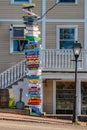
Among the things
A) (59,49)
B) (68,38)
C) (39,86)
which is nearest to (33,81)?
(39,86)

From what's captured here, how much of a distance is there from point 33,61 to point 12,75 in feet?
7.35

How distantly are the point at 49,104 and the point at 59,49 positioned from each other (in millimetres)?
3355

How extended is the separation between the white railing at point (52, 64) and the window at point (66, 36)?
7.26 ft

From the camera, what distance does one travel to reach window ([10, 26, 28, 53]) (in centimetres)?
3306

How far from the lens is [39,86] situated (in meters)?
30.0

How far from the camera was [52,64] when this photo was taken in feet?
102

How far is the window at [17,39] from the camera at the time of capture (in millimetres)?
33062

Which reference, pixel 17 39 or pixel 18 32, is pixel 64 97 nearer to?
pixel 17 39

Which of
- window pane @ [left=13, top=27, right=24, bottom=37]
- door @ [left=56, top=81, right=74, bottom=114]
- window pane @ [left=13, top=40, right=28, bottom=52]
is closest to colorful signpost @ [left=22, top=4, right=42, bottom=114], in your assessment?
door @ [left=56, top=81, right=74, bottom=114]

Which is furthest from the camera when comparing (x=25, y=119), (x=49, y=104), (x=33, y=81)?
(x=49, y=104)

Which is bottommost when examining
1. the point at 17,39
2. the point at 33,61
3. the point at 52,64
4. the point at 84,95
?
the point at 84,95

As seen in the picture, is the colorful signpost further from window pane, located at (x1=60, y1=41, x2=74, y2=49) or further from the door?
window pane, located at (x1=60, y1=41, x2=74, y2=49)

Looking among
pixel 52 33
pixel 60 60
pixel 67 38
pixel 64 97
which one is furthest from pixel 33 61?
pixel 67 38

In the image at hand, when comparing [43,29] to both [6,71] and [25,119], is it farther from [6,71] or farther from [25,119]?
[25,119]
